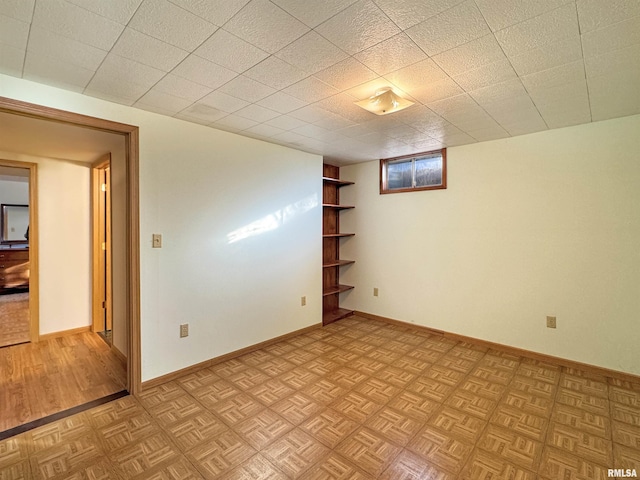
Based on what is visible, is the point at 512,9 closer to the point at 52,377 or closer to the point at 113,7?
the point at 113,7

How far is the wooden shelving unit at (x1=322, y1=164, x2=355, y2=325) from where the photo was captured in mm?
4695

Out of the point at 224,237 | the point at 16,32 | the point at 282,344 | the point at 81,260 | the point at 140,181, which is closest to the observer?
the point at 16,32

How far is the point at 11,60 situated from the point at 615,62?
3.42m

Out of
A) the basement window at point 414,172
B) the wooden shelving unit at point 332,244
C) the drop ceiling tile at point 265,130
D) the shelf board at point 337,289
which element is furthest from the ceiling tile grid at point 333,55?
the shelf board at point 337,289

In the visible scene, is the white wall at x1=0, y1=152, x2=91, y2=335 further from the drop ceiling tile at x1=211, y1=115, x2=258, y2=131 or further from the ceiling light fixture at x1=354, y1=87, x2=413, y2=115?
the ceiling light fixture at x1=354, y1=87, x2=413, y2=115

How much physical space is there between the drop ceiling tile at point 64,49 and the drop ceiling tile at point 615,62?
273 cm

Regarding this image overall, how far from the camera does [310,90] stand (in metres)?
2.13

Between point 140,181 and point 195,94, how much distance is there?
0.86 metres

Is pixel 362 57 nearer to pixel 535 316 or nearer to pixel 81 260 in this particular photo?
pixel 535 316

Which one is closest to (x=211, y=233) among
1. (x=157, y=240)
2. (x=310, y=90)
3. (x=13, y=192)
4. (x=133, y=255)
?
(x=157, y=240)

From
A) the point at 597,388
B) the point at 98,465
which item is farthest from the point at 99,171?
the point at 597,388

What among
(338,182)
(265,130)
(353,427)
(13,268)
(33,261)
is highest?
(265,130)

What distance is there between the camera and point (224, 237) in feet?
10.1

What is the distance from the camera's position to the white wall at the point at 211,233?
2561mm
